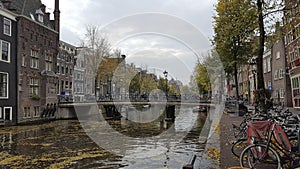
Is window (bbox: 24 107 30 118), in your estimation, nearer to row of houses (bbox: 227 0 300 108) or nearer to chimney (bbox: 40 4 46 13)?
chimney (bbox: 40 4 46 13)

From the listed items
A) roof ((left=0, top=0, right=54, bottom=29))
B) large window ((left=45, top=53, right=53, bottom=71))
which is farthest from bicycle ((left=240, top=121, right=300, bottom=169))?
large window ((left=45, top=53, right=53, bottom=71))

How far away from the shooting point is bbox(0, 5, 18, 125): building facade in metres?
30.0

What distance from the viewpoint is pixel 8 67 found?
102 feet

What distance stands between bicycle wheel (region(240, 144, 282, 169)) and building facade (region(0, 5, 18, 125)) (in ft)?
89.2

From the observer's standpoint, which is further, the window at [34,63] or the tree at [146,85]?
the tree at [146,85]

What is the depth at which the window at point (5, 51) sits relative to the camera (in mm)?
30219

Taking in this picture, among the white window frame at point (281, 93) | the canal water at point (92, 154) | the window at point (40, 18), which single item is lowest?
the canal water at point (92, 154)

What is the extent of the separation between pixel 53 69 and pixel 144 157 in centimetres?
2981

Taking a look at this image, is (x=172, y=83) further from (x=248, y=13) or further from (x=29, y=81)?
(x=248, y=13)

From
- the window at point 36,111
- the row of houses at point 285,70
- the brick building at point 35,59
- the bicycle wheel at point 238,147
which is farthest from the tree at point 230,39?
the window at point 36,111

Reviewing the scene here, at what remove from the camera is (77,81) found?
201ft

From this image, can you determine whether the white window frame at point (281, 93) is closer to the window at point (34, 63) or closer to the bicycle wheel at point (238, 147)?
the window at point (34, 63)

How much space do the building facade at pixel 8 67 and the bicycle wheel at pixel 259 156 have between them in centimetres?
2720

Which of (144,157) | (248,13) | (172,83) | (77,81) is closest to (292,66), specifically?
(248,13)
